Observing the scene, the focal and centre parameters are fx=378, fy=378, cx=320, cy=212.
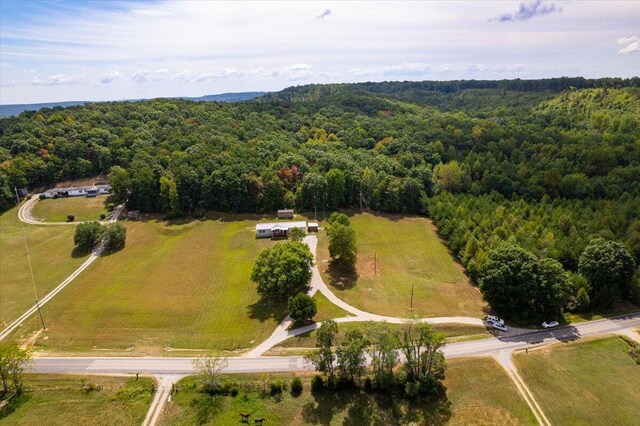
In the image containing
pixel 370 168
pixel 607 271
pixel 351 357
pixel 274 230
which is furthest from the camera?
pixel 370 168

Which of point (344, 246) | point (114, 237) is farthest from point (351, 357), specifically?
point (114, 237)

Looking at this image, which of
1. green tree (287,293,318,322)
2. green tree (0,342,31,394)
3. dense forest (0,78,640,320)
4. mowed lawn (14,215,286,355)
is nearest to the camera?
green tree (0,342,31,394)

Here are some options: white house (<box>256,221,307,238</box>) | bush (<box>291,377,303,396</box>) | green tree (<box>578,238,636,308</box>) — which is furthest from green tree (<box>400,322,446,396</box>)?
white house (<box>256,221,307,238</box>)

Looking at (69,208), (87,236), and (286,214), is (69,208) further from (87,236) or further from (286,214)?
(286,214)

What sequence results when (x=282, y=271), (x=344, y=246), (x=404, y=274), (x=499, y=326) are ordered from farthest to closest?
1. (x=344, y=246)
2. (x=404, y=274)
3. (x=282, y=271)
4. (x=499, y=326)

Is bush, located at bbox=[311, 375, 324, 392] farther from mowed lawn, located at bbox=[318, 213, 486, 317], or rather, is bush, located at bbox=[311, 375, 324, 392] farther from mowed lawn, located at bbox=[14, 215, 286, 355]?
mowed lawn, located at bbox=[318, 213, 486, 317]

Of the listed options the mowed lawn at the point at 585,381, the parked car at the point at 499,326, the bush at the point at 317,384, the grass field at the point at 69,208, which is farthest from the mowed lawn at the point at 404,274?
the grass field at the point at 69,208

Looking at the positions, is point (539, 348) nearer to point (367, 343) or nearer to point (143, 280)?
point (367, 343)
